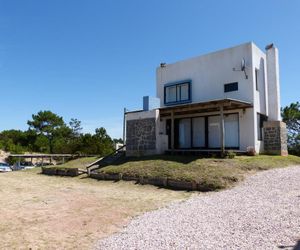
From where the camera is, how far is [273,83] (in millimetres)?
20969

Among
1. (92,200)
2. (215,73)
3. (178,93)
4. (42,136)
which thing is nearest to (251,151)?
(215,73)

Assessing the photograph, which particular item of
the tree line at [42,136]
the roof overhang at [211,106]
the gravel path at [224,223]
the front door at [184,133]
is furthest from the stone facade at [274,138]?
the tree line at [42,136]

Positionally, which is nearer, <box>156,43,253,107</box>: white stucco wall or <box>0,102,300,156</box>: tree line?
<box>156,43,253,107</box>: white stucco wall

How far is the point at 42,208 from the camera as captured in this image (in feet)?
33.3

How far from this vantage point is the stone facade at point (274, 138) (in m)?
19.5

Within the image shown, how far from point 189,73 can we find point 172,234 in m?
17.2

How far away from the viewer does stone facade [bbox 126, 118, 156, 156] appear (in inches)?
810

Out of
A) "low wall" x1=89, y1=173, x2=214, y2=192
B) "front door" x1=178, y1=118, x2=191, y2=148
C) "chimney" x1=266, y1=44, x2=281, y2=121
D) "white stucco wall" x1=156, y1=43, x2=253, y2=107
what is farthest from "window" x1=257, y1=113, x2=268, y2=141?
"low wall" x1=89, y1=173, x2=214, y2=192

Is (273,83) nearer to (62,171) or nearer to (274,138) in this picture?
(274,138)

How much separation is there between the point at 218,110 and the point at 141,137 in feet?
18.3

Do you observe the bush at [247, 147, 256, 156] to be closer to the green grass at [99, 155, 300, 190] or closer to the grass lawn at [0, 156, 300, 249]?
the green grass at [99, 155, 300, 190]

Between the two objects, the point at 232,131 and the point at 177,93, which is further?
the point at 177,93

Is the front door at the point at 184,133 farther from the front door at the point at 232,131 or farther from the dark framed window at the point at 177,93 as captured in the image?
the front door at the point at 232,131

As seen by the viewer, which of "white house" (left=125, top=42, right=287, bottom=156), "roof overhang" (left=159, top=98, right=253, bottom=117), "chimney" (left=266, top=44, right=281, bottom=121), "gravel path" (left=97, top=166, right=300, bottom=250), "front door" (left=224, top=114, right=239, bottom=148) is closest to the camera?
"gravel path" (left=97, top=166, right=300, bottom=250)
